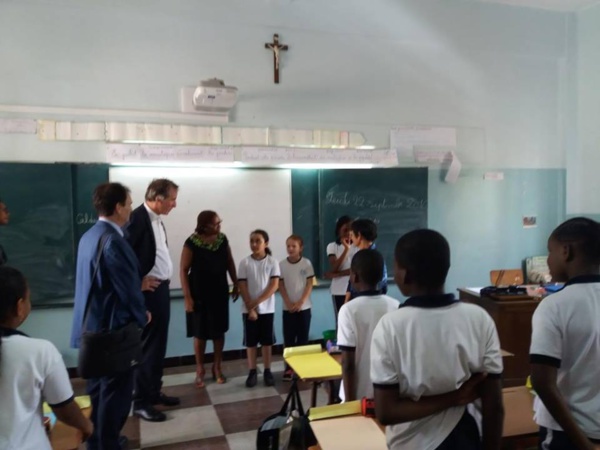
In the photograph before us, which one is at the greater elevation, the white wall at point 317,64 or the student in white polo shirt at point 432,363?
the white wall at point 317,64

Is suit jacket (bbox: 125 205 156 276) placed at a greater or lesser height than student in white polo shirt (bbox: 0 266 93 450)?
greater

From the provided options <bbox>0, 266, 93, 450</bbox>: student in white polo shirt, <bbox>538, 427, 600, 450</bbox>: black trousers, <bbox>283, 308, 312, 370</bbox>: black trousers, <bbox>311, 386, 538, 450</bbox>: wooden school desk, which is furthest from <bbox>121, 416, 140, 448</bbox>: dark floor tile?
<bbox>538, 427, 600, 450</bbox>: black trousers

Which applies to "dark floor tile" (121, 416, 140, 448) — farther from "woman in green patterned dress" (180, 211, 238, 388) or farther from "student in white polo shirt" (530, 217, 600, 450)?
"student in white polo shirt" (530, 217, 600, 450)

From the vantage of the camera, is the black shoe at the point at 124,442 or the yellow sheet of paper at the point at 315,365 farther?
the black shoe at the point at 124,442

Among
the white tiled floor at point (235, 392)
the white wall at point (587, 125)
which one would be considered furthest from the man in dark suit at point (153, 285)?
the white wall at point (587, 125)

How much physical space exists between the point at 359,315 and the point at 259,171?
259cm

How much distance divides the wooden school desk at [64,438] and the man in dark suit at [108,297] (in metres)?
0.57

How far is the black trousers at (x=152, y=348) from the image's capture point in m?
2.97

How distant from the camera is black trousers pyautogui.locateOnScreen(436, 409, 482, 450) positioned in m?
1.12

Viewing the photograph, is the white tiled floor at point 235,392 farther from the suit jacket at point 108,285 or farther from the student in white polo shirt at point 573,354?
the student in white polo shirt at point 573,354

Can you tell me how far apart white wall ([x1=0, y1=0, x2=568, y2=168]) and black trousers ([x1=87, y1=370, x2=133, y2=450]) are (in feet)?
7.18

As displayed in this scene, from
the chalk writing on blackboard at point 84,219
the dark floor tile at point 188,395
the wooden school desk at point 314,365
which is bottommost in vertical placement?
the dark floor tile at point 188,395

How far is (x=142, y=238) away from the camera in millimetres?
2824

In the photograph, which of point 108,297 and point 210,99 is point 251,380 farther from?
point 210,99
